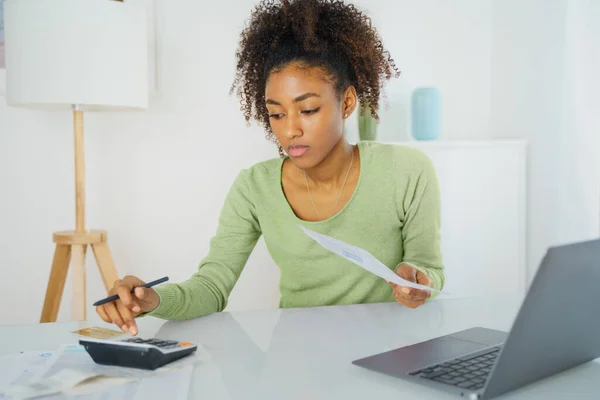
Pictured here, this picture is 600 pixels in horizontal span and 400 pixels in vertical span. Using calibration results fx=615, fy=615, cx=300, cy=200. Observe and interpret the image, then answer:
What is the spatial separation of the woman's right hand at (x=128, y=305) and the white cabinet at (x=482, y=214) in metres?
1.55

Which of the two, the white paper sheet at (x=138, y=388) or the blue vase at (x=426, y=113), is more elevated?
the blue vase at (x=426, y=113)

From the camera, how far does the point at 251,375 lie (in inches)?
31.2

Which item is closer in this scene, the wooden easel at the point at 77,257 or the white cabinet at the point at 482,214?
the wooden easel at the point at 77,257

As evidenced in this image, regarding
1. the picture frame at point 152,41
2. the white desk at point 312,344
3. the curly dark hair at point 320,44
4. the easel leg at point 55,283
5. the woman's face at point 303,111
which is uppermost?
the picture frame at point 152,41

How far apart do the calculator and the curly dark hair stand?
2.49 feet

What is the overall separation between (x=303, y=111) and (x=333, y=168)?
23cm

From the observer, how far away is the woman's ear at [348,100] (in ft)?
4.85

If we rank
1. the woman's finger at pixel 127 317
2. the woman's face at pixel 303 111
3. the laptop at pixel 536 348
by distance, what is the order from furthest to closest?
the woman's face at pixel 303 111 < the woman's finger at pixel 127 317 < the laptop at pixel 536 348

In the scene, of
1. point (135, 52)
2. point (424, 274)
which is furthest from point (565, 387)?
Answer: point (135, 52)

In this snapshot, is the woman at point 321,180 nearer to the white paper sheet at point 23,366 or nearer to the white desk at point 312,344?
the white desk at point 312,344

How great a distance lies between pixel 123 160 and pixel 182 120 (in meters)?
0.31

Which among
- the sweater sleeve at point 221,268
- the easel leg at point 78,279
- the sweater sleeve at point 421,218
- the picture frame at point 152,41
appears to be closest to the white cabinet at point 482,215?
the sweater sleeve at point 421,218

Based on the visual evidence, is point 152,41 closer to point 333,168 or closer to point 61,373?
point 333,168

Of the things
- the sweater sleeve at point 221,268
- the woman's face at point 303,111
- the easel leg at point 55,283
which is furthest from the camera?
the easel leg at point 55,283
